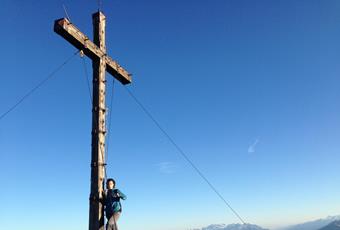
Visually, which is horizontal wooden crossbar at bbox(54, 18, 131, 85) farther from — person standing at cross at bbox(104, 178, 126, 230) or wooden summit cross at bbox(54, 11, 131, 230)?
person standing at cross at bbox(104, 178, 126, 230)

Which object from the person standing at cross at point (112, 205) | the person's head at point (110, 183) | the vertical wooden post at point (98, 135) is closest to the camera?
the vertical wooden post at point (98, 135)

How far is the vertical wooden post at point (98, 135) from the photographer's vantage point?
8805 millimetres

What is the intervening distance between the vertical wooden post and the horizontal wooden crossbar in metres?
0.22

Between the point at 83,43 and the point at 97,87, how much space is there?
4.30 ft

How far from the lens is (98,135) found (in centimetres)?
936

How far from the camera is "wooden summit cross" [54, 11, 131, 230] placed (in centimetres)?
885

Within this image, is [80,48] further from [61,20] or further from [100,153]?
[100,153]

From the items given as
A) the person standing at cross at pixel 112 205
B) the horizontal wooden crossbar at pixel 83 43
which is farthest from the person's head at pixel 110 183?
the horizontal wooden crossbar at pixel 83 43

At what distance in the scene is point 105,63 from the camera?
10781 mm

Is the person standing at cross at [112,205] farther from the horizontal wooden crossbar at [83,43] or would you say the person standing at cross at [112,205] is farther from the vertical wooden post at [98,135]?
the horizontal wooden crossbar at [83,43]

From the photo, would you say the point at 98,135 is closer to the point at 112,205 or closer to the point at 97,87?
the point at 97,87

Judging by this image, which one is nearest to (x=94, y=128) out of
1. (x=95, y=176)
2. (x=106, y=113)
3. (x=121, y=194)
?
(x=106, y=113)

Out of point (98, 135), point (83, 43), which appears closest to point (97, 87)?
point (83, 43)

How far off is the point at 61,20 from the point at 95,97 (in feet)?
7.43
